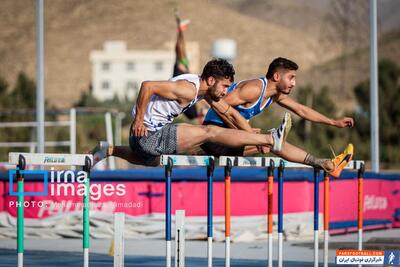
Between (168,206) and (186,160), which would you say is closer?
(168,206)

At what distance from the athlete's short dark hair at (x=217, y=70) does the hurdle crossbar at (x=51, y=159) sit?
4.82 feet

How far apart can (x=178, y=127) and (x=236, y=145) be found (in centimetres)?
57

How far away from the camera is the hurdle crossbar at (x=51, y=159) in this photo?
25.5 ft

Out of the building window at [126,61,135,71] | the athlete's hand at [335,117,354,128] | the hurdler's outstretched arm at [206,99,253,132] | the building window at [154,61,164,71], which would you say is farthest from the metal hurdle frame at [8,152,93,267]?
the building window at [126,61,135,71]

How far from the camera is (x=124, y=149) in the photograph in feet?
30.8

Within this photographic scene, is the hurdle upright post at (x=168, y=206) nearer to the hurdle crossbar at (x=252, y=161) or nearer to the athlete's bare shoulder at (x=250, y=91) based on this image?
the hurdle crossbar at (x=252, y=161)

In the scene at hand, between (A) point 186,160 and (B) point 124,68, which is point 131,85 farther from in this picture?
(A) point 186,160

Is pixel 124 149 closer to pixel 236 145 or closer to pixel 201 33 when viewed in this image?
pixel 236 145

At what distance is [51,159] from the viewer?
8023 millimetres

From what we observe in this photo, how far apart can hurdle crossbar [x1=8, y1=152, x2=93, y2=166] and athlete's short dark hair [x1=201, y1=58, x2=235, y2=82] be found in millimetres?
1471

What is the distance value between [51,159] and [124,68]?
102576 millimetres

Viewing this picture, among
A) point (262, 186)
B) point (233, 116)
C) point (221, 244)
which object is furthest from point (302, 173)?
point (233, 116)

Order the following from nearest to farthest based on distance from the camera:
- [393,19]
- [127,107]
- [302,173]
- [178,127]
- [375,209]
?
[178,127], [302,173], [375,209], [127,107], [393,19]

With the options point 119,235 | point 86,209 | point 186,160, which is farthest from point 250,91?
point 86,209
